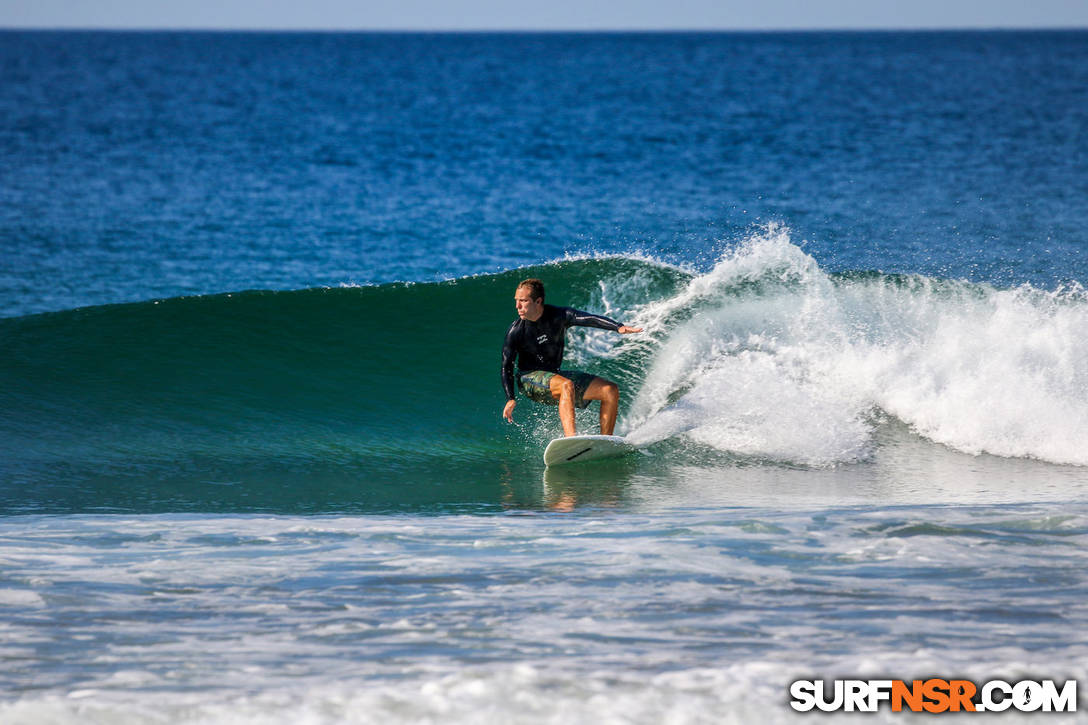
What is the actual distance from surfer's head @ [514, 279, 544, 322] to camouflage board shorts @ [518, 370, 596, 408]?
404mm

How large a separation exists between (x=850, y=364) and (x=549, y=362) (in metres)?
2.75

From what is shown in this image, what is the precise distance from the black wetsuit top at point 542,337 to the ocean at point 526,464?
74 cm

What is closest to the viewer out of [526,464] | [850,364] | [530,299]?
[530,299]

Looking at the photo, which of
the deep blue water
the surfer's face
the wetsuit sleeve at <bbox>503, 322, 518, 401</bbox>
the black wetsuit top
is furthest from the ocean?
the surfer's face

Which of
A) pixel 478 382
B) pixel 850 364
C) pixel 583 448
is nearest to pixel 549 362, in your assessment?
pixel 583 448

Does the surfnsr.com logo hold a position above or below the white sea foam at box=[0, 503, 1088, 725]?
below

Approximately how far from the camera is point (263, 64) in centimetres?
7038

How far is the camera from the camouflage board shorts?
720 centimetres

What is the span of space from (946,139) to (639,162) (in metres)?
10.3

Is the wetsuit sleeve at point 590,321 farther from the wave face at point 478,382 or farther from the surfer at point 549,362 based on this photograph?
the wave face at point 478,382

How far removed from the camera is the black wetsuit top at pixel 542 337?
7.26 metres

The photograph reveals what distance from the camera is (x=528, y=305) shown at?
7141mm

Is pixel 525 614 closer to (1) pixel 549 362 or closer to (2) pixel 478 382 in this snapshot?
(1) pixel 549 362

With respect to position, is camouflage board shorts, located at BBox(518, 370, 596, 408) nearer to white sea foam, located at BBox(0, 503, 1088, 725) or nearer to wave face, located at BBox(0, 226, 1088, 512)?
wave face, located at BBox(0, 226, 1088, 512)
